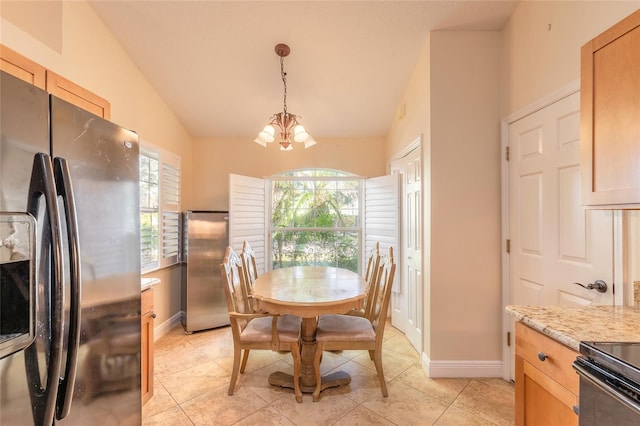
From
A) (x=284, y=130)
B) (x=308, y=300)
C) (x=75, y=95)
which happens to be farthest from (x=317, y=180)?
(x=75, y=95)

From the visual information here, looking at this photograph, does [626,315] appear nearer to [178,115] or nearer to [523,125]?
[523,125]

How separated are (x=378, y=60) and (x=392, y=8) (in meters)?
0.53

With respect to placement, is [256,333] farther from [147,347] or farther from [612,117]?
[612,117]

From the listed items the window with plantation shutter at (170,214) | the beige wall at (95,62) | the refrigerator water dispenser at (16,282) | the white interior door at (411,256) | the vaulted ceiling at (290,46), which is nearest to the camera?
the refrigerator water dispenser at (16,282)

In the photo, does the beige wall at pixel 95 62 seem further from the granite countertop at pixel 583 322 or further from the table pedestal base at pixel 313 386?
the granite countertop at pixel 583 322

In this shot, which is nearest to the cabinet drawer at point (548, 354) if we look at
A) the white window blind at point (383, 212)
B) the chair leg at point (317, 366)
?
the chair leg at point (317, 366)

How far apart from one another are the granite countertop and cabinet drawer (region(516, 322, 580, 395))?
31 mm

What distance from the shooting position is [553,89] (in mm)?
1845

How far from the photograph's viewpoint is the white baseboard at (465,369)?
7.47 ft

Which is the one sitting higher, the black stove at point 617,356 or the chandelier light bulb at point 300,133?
the chandelier light bulb at point 300,133

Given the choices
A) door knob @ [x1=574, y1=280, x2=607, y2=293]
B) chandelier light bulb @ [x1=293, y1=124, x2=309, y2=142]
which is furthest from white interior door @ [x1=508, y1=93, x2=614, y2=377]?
chandelier light bulb @ [x1=293, y1=124, x2=309, y2=142]

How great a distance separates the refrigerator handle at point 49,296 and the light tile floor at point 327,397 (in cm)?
127

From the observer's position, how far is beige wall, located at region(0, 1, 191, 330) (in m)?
1.76

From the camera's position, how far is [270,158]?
3.93m
